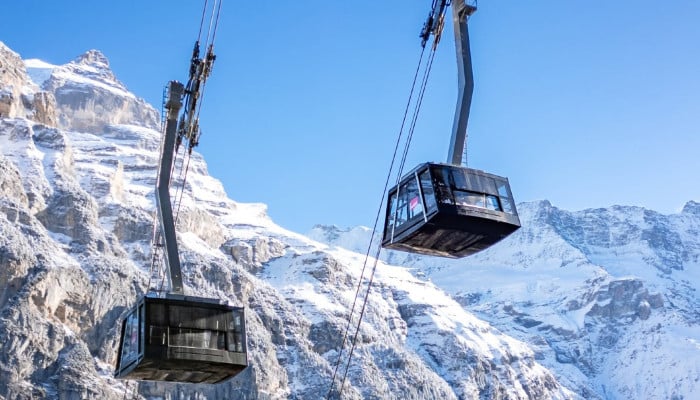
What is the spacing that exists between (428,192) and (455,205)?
0.74 meters

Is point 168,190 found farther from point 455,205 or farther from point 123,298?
point 123,298

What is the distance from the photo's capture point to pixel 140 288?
133375 mm

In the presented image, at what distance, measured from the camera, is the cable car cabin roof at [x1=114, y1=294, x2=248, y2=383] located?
90.6ft

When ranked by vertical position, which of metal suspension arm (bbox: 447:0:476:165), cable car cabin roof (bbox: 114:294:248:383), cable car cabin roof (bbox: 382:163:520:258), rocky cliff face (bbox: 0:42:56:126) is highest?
rocky cliff face (bbox: 0:42:56:126)

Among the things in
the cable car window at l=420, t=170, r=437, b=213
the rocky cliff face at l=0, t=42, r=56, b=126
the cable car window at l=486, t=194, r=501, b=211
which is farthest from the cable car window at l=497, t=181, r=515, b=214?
the rocky cliff face at l=0, t=42, r=56, b=126

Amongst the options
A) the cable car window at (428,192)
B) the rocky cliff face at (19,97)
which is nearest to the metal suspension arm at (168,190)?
the cable car window at (428,192)

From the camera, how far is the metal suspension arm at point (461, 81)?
2352 cm

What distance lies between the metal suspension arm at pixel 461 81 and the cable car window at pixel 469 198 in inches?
39.7

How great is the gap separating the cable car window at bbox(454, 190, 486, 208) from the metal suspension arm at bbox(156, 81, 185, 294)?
1078cm

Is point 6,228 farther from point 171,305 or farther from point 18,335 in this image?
point 171,305

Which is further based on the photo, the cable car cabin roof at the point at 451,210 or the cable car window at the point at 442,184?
the cable car cabin roof at the point at 451,210

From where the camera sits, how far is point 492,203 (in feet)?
76.0

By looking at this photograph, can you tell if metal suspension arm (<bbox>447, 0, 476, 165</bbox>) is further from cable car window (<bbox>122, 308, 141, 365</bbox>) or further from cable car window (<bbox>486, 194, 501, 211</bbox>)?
cable car window (<bbox>122, 308, 141, 365</bbox>)

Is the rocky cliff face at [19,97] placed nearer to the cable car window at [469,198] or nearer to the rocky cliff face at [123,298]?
the rocky cliff face at [123,298]
